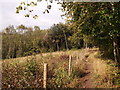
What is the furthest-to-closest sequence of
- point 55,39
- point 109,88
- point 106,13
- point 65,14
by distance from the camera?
1. point 55,39
2. point 65,14
3. point 109,88
4. point 106,13

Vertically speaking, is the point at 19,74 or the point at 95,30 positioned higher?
the point at 95,30

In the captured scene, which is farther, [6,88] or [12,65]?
[12,65]

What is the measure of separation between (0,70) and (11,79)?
720 millimetres

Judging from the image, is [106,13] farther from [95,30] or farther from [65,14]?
[65,14]

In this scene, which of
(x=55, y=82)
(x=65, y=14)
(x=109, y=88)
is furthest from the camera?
(x=65, y=14)

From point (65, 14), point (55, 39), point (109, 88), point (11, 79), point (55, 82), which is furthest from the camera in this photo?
point (55, 39)

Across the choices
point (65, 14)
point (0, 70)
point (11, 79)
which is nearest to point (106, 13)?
point (65, 14)

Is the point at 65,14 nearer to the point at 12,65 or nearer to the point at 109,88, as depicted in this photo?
the point at 12,65

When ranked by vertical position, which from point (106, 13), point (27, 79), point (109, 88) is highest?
point (106, 13)

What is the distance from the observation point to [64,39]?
817 inches

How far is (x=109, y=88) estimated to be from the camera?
480 centimetres

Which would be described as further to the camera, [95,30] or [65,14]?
[65,14]

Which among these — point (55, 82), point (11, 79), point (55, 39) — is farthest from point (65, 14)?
point (55, 39)

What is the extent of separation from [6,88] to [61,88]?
77.4 inches
